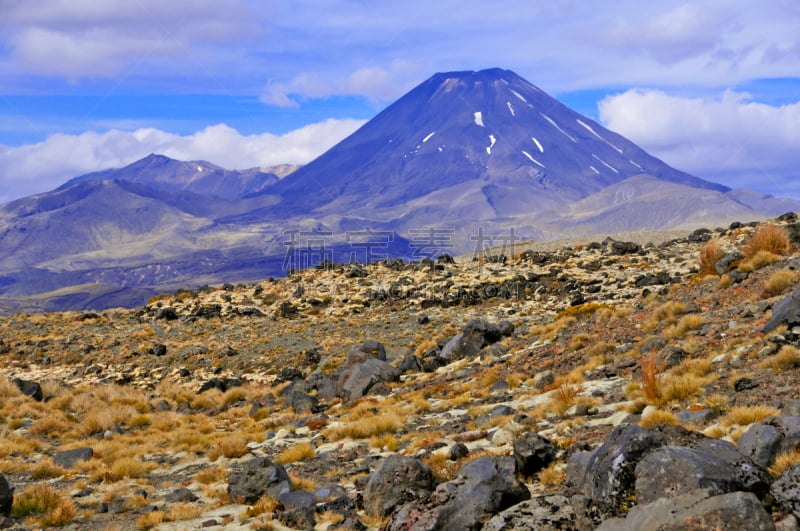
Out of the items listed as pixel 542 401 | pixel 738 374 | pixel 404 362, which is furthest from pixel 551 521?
pixel 404 362

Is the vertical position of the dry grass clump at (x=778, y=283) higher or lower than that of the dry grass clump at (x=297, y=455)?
higher

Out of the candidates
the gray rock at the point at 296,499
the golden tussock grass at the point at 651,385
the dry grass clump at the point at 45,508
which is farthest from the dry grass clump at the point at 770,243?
the dry grass clump at the point at 45,508

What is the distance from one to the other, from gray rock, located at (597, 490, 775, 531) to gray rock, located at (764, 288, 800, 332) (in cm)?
934

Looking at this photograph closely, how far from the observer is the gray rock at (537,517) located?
279 inches

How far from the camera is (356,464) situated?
44.6 feet

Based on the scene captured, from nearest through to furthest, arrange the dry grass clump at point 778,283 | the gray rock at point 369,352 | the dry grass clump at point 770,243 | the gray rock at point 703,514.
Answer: the gray rock at point 703,514 < the dry grass clump at point 778,283 < the dry grass clump at point 770,243 < the gray rock at point 369,352

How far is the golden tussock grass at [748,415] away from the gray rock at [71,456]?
1397 centimetres

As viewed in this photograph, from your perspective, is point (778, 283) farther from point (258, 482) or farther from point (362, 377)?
point (258, 482)

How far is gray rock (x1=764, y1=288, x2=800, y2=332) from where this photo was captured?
13.5m

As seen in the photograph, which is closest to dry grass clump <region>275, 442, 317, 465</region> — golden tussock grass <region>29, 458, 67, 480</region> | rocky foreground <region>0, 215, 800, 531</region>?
rocky foreground <region>0, 215, 800, 531</region>

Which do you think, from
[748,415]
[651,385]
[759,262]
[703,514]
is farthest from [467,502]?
[759,262]

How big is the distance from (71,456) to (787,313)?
54.6 feet

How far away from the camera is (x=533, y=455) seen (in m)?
10.0

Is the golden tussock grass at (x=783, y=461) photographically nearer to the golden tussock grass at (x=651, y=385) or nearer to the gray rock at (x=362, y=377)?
the golden tussock grass at (x=651, y=385)
